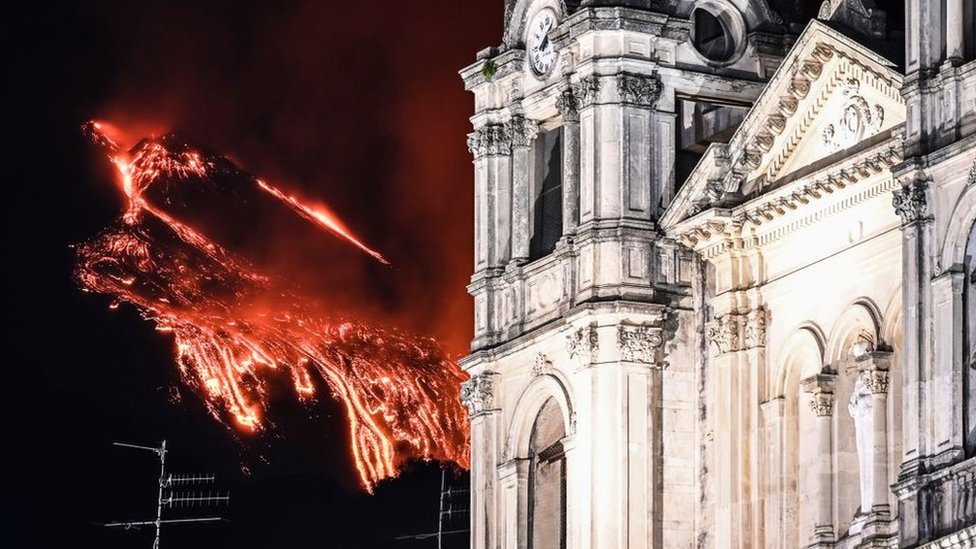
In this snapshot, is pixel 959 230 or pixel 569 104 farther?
pixel 569 104

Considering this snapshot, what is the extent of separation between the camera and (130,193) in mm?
90312

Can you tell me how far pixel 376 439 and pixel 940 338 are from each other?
33.7 meters

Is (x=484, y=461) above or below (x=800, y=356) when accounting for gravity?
below

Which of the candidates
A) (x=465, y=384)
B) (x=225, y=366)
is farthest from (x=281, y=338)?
(x=465, y=384)

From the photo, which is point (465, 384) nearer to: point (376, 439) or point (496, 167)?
point (496, 167)

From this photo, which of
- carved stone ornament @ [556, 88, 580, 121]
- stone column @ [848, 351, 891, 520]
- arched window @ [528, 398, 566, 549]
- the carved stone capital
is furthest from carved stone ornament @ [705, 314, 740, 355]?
carved stone ornament @ [556, 88, 580, 121]

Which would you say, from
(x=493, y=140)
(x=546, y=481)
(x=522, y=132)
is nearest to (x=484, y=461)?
(x=546, y=481)

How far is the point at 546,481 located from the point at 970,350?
14048 mm

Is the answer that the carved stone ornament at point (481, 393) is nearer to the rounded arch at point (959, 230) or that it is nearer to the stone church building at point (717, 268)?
the stone church building at point (717, 268)

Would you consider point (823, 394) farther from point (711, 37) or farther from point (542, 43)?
point (542, 43)

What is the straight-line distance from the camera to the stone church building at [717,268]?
186 ft

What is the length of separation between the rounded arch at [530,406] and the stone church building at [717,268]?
0.17ft

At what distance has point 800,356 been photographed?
63406 mm

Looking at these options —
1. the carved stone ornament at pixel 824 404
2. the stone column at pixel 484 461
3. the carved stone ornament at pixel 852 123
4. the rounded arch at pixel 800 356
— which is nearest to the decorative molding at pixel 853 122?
the carved stone ornament at pixel 852 123
